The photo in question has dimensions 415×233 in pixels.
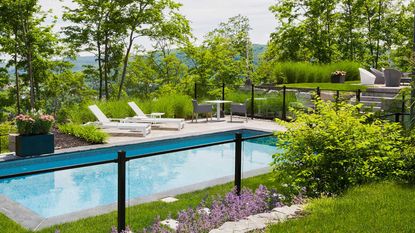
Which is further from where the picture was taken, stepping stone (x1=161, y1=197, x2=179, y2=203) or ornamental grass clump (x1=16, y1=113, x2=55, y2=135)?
ornamental grass clump (x1=16, y1=113, x2=55, y2=135)

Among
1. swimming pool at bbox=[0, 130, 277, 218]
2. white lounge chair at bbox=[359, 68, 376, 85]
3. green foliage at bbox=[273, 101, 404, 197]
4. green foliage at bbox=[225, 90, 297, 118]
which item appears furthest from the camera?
white lounge chair at bbox=[359, 68, 376, 85]

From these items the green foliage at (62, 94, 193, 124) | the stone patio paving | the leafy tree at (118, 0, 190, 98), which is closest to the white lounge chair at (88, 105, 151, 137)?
the stone patio paving

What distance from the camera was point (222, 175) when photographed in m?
8.40

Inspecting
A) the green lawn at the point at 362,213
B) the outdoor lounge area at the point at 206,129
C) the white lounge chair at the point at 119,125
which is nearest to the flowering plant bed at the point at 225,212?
the outdoor lounge area at the point at 206,129

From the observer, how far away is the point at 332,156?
19.3ft

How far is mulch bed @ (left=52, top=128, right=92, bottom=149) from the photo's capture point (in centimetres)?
1141

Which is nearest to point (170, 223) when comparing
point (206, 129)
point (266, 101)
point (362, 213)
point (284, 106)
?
point (362, 213)

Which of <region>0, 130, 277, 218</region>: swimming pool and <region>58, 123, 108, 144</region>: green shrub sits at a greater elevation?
<region>58, 123, 108, 144</region>: green shrub

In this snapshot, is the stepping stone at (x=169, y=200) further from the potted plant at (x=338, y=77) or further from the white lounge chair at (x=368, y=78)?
the potted plant at (x=338, y=77)

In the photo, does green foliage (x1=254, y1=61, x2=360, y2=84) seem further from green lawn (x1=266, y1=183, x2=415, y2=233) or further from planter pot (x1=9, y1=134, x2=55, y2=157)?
green lawn (x1=266, y1=183, x2=415, y2=233)

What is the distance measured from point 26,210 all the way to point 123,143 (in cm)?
559

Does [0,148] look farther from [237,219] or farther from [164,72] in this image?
[164,72]

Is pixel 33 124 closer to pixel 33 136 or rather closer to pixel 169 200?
pixel 33 136

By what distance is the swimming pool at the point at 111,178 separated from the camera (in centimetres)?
695
